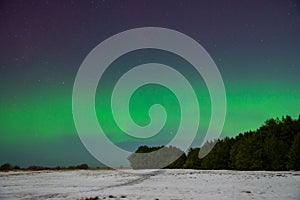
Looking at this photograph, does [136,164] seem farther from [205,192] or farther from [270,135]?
[205,192]

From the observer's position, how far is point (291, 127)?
62.3 metres

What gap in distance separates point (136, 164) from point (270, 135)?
4329 cm

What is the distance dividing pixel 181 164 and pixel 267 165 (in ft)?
106

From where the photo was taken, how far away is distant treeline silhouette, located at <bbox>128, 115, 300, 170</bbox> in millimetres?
57219

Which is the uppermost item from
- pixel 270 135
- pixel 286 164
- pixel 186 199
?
pixel 270 135

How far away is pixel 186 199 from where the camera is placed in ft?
58.5

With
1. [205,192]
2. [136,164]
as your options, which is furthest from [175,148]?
[205,192]

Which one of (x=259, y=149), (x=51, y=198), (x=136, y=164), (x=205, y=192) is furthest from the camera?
(x=136, y=164)

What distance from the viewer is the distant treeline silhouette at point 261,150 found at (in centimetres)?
5722

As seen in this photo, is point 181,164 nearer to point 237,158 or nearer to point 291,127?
point 237,158

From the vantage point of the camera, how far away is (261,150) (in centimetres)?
6088

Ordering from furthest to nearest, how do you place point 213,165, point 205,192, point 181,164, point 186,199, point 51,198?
point 181,164, point 213,165, point 205,192, point 51,198, point 186,199

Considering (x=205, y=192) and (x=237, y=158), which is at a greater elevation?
(x=237, y=158)

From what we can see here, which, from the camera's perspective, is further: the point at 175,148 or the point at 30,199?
the point at 175,148
